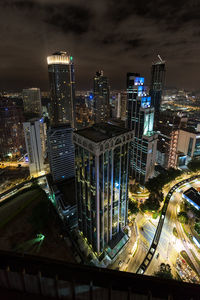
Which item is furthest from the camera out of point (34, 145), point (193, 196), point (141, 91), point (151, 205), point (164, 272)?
point (34, 145)

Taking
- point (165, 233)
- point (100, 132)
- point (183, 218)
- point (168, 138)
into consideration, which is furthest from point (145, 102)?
point (165, 233)

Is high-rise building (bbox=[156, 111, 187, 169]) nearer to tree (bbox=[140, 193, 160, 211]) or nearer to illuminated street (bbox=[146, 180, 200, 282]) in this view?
tree (bbox=[140, 193, 160, 211])

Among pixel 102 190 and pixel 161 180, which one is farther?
pixel 161 180

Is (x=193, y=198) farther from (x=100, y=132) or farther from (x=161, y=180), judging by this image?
(x=100, y=132)

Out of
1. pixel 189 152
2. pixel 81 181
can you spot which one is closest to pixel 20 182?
pixel 81 181

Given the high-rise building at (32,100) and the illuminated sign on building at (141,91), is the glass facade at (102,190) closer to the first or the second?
the illuminated sign on building at (141,91)

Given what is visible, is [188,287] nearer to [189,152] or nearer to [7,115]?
[189,152]

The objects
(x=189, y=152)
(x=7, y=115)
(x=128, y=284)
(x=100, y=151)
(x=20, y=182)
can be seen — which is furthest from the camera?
(x=7, y=115)
